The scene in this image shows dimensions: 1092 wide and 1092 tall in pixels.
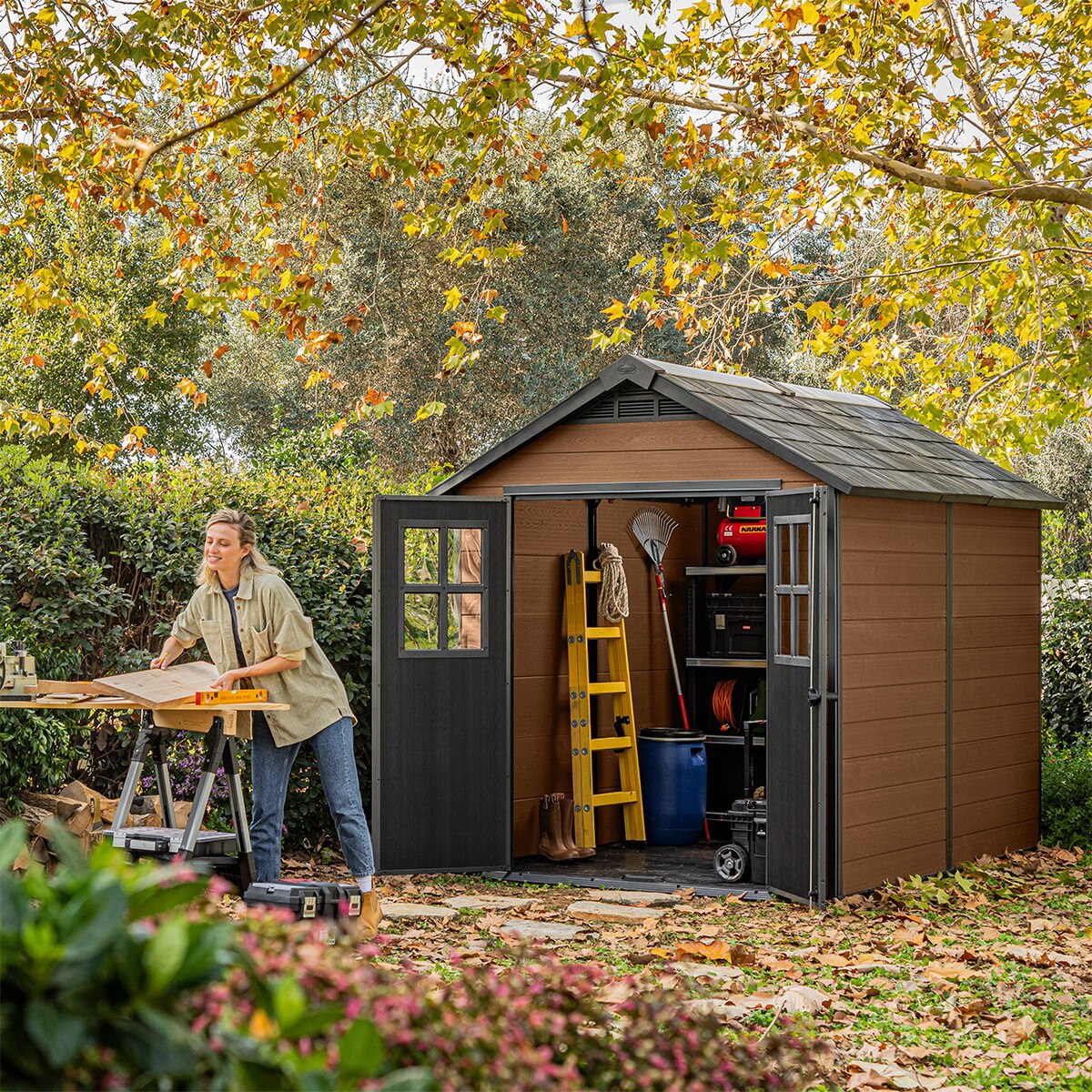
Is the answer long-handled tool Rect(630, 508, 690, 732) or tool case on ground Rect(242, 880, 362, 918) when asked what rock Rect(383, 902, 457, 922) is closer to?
tool case on ground Rect(242, 880, 362, 918)

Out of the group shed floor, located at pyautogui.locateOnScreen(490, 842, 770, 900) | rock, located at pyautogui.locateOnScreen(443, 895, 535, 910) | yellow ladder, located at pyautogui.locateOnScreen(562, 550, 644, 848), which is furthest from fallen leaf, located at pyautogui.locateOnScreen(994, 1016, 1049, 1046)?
yellow ladder, located at pyautogui.locateOnScreen(562, 550, 644, 848)

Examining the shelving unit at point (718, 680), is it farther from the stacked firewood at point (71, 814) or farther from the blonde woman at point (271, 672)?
the stacked firewood at point (71, 814)

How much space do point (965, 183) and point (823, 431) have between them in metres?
2.02

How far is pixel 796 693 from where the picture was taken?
7270mm

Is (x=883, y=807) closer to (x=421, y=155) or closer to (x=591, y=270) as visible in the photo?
(x=421, y=155)

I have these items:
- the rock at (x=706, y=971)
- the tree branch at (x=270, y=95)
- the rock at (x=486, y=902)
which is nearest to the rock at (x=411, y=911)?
the rock at (x=486, y=902)

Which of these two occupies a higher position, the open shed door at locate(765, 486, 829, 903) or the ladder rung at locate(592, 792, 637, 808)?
the open shed door at locate(765, 486, 829, 903)

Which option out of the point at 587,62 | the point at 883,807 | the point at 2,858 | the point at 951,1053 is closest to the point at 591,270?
the point at 587,62

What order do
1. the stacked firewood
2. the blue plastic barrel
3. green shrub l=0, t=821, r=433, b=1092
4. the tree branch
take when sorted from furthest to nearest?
the blue plastic barrel → the tree branch → the stacked firewood → green shrub l=0, t=821, r=433, b=1092

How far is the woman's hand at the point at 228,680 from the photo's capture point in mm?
5703

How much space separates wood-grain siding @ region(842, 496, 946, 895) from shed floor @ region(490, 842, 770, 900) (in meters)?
0.73

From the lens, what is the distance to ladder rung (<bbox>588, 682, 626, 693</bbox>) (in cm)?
886

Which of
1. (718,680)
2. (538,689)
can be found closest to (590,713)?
(538,689)

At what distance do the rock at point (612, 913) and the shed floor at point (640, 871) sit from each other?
53 centimetres
